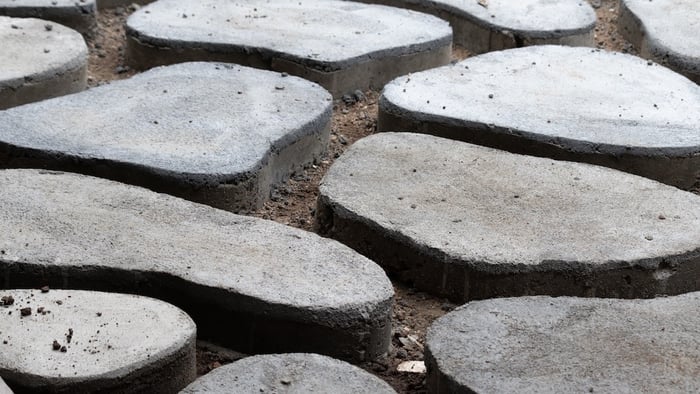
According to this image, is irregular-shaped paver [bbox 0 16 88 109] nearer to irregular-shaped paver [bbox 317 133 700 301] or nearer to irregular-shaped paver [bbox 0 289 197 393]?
irregular-shaped paver [bbox 317 133 700 301]

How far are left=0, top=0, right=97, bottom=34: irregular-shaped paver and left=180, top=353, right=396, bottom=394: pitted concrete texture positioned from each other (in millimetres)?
1956

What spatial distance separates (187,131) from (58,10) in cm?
105

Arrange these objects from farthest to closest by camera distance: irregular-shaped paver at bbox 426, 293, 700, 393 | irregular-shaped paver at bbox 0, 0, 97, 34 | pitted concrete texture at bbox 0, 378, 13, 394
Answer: irregular-shaped paver at bbox 0, 0, 97, 34 < irregular-shaped paver at bbox 426, 293, 700, 393 < pitted concrete texture at bbox 0, 378, 13, 394

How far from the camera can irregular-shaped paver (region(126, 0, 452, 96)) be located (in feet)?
10.7

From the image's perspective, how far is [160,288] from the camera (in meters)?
2.09

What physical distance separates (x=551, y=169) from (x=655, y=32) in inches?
45.9

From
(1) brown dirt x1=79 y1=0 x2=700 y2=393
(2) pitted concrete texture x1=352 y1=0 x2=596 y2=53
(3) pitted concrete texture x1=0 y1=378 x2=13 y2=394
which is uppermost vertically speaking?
(3) pitted concrete texture x1=0 y1=378 x2=13 y2=394

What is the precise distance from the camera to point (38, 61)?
313 centimetres

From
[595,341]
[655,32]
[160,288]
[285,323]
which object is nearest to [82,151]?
[160,288]

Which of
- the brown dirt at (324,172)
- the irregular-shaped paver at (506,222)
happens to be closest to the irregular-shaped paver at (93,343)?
the brown dirt at (324,172)

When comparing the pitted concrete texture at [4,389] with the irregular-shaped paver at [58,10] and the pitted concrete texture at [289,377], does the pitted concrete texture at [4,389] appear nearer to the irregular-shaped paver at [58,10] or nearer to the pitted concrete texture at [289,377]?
the pitted concrete texture at [289,377]

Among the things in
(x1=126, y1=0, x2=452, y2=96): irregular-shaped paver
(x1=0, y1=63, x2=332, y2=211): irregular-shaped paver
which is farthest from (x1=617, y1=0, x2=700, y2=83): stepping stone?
(x1=0, y1=63, x2=332, y2=211): irregular-shaped paver

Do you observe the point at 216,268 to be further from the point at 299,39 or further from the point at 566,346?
the point at 299,39

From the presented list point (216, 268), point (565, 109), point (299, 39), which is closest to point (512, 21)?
point (299, 39)
